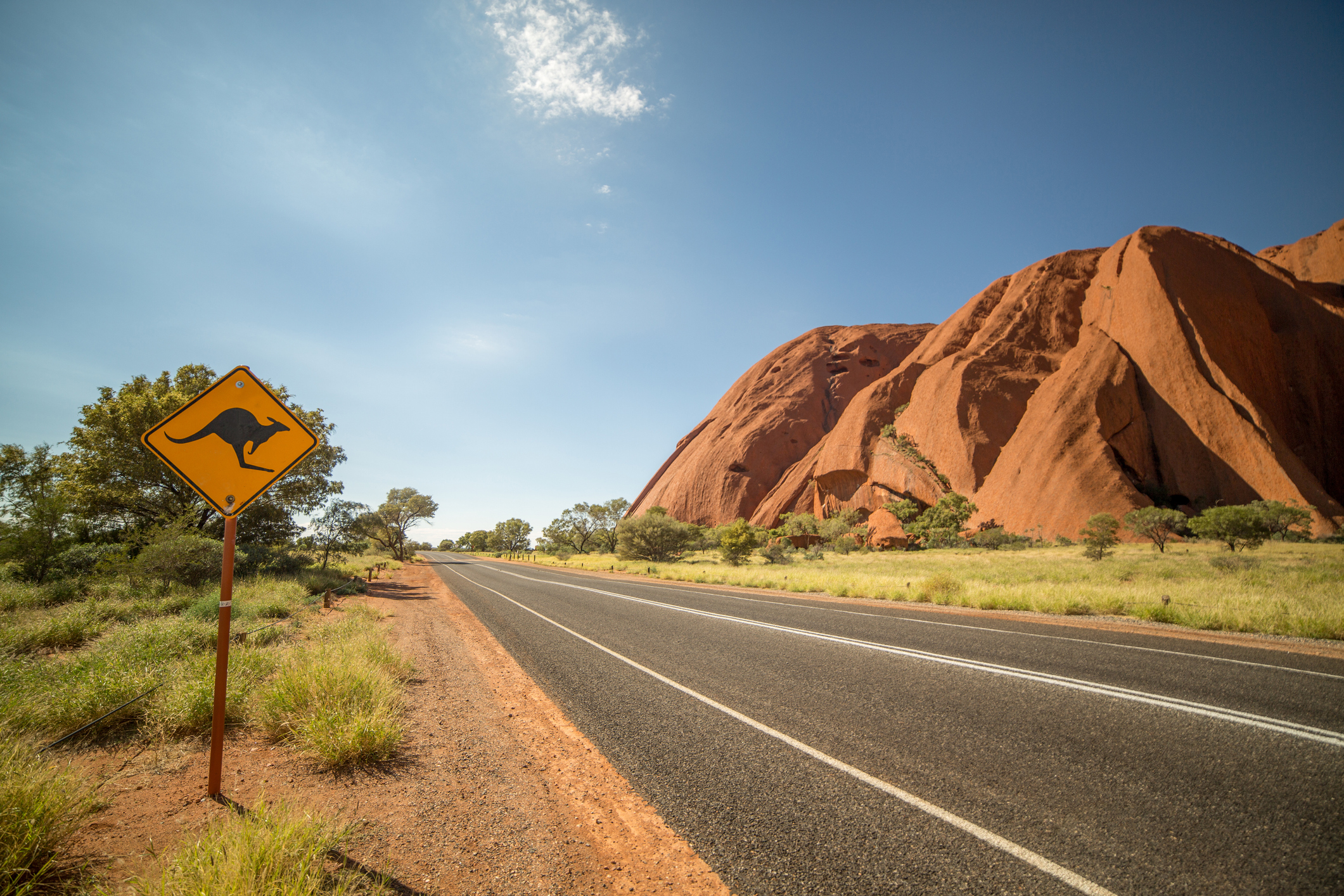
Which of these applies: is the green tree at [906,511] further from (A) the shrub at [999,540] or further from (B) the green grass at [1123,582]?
(B) the green grass at [1123,582]

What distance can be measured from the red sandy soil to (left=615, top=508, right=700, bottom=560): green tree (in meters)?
36.7

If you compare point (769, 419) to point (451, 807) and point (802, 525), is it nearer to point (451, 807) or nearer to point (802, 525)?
point (802, 525)

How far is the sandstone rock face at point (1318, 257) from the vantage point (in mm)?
48906

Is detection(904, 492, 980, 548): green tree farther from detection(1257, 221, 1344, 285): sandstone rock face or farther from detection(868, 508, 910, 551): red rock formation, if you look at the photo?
detection(1257, 221, 1344, 285): sandstone rock face

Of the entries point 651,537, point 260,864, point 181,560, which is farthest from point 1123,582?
point 651,537

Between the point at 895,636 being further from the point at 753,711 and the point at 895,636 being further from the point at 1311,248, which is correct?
the point at 1311,248

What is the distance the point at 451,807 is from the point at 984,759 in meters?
3.89

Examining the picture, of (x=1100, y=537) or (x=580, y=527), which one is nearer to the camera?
(x=1100, y=537)

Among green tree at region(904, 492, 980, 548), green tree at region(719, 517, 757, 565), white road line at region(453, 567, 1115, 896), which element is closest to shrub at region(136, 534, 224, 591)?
white road line at region(453, 567, 1115, 896)

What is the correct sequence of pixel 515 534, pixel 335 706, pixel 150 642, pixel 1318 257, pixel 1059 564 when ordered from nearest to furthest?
pixel 335 706 → pixel 150 642 → pixel 1059 564 → pixel 1318 257 → pixel 515 534

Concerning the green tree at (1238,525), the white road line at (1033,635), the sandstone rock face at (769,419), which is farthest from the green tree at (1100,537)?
the sandstone rock face at (769,419)

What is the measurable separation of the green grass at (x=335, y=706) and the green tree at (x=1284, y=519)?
42382mm

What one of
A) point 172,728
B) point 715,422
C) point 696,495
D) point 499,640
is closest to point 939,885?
point 172,728

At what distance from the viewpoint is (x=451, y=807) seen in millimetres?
3422
